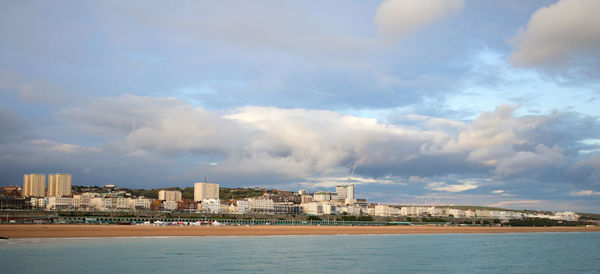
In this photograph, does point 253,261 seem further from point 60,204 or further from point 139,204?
point 139,204

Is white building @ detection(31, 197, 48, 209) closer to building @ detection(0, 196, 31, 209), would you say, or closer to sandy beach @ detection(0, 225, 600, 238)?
building @ detection(0, 196, 31, 209)

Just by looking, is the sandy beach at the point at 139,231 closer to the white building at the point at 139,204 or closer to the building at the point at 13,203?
the building at the point at 13,203

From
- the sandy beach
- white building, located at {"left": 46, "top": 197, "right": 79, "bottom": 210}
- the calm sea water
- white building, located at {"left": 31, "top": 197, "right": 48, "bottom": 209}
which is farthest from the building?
the calm sea water

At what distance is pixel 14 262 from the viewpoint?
37.6 meters

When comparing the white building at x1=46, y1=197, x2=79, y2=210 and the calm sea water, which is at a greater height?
the calm sea water

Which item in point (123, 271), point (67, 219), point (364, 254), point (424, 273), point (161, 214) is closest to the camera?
point (123, 271)

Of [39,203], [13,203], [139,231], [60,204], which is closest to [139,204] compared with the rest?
[60,204]

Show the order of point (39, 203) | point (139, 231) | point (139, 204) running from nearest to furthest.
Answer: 1. point (139, 231)
2. point (39, 203)
3. point (139, 204)

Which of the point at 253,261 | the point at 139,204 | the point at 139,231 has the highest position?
the point at 253,261

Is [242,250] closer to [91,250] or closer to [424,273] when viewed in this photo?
[91,250]

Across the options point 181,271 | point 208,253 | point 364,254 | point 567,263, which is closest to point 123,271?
point 181,271

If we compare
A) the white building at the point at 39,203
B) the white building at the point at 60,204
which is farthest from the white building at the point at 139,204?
the white building at the point at 39,203

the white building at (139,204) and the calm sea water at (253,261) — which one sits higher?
the calm sea water at (253,261)

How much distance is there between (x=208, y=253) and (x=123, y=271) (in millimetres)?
14026
